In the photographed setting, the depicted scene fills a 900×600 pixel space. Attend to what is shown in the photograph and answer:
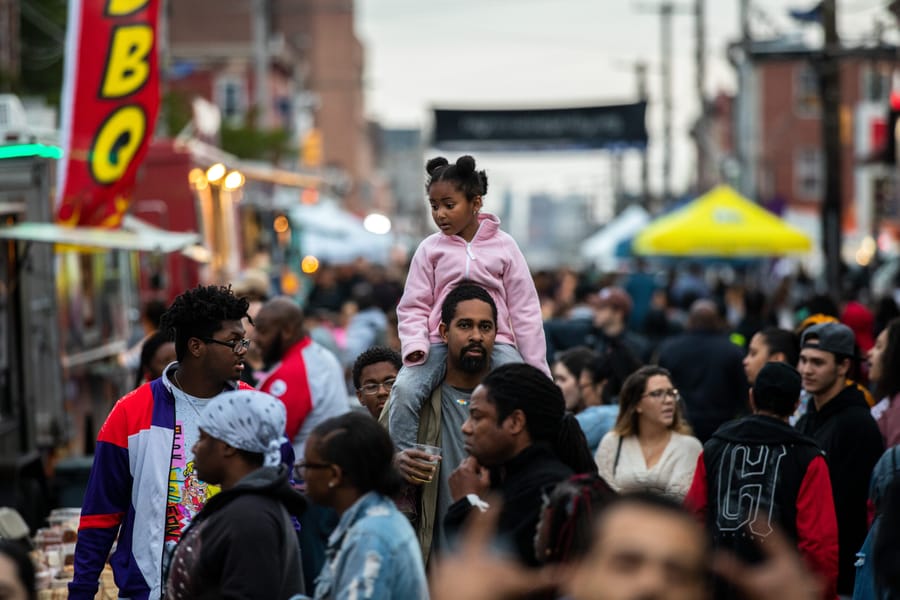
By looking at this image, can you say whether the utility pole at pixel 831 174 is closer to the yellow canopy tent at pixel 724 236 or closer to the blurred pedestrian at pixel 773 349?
the yellow canopy tent at pixel 724 236

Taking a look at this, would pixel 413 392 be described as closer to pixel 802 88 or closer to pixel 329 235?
pixel 329 235

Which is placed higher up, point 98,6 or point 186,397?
point 98,6

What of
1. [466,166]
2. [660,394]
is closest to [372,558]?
[466,166]

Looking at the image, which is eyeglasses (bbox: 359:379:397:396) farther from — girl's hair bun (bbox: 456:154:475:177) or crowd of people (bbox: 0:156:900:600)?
girl's hair bun (bbox: 456:154:475:177)

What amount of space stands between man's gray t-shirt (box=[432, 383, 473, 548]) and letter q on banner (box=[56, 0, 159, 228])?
8513mm

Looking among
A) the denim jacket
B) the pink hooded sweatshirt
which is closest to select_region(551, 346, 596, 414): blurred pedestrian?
the pink hooded sweatshirt

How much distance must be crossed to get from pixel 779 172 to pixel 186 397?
7023 centimetres

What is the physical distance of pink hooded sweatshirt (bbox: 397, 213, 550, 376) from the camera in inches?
264

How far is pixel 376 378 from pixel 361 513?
293 centimetres

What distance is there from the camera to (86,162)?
563 inches

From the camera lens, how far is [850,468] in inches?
312

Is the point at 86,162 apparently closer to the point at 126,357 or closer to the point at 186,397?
the point at 126,357

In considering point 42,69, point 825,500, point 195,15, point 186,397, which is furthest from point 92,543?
point 195,15

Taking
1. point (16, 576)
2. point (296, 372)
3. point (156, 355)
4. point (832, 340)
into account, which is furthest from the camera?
point (296, 372)
